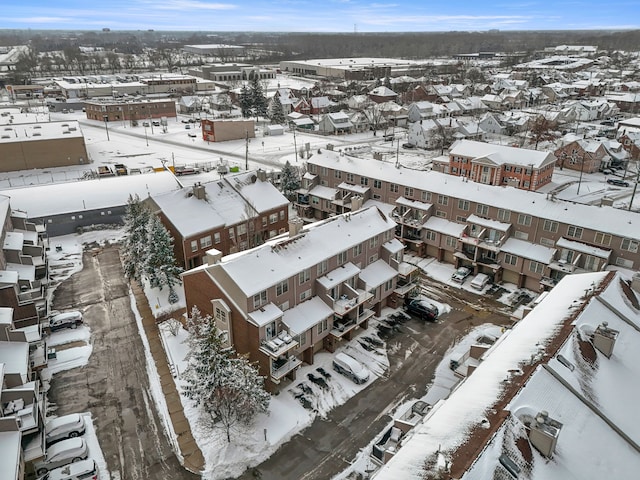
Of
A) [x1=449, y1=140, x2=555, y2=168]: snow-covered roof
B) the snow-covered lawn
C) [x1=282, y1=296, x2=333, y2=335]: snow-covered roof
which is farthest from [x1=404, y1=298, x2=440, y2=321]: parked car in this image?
[x1=449, y1=140, x2=555, y2=168]: snow-covered roof

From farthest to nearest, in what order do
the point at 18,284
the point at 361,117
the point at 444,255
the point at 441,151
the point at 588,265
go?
1. the point at 361,117
2. the point at 441,151
3. the point at 444,255
4. the point at 588,265
5. the point at 18,284

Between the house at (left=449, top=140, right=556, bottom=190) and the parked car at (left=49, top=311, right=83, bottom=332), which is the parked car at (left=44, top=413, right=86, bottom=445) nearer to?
the parked car at (left=49, top=311, right=83, bottom=332)

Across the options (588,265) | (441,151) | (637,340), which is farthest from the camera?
(441,151)

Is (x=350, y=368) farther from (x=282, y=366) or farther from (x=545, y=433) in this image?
(x=545, y=433)

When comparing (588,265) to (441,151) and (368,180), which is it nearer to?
(368,180)

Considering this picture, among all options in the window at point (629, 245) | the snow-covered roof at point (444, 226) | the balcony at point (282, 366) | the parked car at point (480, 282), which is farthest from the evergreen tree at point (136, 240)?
the window at point (629, 245)

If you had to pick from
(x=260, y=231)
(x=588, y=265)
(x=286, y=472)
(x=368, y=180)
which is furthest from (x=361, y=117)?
(x=286, y=472)
